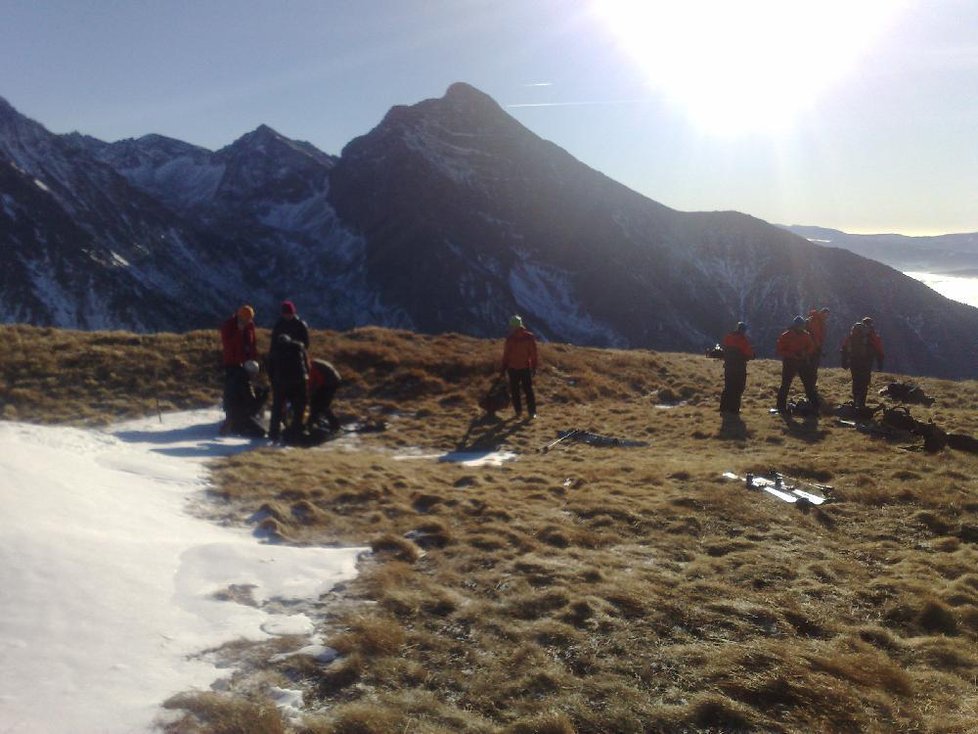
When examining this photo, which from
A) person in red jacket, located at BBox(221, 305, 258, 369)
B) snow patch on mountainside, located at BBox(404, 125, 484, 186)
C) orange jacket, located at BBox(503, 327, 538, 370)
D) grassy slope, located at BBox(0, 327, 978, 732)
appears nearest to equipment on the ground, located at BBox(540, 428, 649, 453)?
grassy slope, located at BBox(0, 327, 978, 732)

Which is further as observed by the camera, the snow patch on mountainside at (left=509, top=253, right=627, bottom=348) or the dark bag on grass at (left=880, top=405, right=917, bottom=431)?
the snow patch on mountainside at (left=509, top=253, right=627, bottom=348)

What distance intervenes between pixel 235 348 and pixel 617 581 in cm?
957

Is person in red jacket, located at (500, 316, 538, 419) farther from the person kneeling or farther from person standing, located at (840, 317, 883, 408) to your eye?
person standing, located at (840, 317, 883, 408)

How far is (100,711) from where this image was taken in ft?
13.1

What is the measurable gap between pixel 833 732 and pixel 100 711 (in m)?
4.49

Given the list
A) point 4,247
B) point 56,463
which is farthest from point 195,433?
point 4,247

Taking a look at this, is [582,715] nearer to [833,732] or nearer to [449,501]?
[833,732]

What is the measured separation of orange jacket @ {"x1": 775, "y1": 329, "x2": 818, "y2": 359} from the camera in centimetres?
1622

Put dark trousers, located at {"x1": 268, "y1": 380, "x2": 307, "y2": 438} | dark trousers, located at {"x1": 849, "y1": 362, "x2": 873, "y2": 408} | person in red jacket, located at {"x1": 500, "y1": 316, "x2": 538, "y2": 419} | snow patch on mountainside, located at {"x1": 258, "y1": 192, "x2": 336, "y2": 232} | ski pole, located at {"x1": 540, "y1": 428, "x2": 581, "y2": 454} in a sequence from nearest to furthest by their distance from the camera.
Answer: dark trousers, located at {"x1": 268, "y1": 380, "x2": 307, "y2": 438}
ski pole, located at {"x1": 540, "y1": 428, "x2": 581, "y2": 454}
person in red jacket, located at {"x1": 500, "y1": 316, "x2": 538, "y2": 419}
dark trousers, located at {"x1": 849, "y1": 362, "x2": 873, "y2": 408}
snow patch on mountainside, located at {"x1": 258, "y1": 192, "x2": 336, "y2": 232}

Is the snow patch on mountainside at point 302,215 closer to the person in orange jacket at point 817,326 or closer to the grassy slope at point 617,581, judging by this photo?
the person in orange jacket at point 817,326

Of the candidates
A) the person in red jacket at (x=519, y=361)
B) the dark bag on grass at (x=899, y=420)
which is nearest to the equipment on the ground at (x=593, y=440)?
the person in red jacket at (x=519, y=361)

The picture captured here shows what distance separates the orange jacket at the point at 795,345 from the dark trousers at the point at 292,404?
11.0 m

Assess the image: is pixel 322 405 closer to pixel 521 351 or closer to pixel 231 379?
pixel 231 379

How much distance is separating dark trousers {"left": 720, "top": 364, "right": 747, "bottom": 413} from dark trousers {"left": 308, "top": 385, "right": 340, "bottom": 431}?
9335 millimetres
